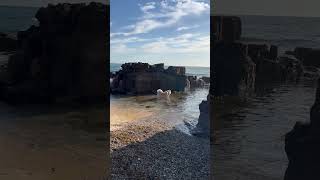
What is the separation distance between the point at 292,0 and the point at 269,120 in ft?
3.86

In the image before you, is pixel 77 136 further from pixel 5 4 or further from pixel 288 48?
pixel 288 48

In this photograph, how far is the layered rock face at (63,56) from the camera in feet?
13.0

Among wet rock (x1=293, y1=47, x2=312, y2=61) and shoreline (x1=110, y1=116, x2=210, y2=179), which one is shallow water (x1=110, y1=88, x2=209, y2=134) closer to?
shoreline (x1=110, y1=116, x2=210, y2=179)

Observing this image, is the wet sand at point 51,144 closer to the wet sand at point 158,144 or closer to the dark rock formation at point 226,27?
the wet sand at point 158,144

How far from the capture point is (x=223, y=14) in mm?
4258

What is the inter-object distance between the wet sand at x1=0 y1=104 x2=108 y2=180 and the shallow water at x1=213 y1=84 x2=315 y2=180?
1140 mm

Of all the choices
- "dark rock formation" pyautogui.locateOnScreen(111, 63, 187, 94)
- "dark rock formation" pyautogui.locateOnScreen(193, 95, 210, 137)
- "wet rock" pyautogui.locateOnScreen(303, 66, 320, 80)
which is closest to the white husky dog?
"dark rock formation" pyautogui.locateOnScreen(111, 63, 187, 94)

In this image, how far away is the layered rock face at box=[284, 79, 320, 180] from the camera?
4.42 metres

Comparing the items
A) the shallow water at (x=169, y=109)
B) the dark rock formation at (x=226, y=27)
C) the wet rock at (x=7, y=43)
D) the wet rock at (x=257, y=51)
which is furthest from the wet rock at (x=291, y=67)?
the wet rock at (x=7, y=43)

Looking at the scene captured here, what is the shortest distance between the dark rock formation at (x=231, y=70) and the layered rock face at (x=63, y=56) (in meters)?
1.07

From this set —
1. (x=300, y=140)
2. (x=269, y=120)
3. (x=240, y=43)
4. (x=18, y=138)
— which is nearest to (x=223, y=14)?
(x=240, y=43)

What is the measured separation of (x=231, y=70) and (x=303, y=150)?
1059mm

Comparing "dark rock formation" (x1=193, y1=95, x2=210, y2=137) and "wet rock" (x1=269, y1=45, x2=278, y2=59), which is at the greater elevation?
"wet rock" (x1=269, y1=45, x2=278, y2=59)

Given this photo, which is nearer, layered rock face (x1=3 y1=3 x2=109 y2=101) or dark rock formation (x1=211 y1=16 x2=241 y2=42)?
layered rock face (x1=3 y1=3 x2=109 y2=101)
